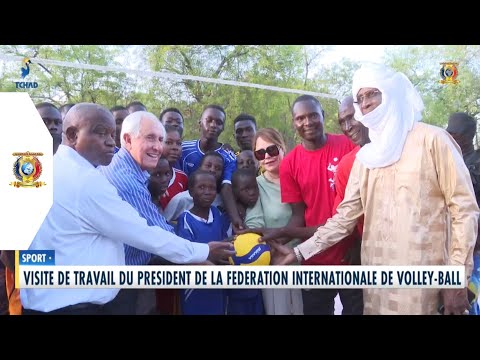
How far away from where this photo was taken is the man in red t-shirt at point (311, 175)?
519 cm

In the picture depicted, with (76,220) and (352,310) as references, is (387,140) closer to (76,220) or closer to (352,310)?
(352,310)

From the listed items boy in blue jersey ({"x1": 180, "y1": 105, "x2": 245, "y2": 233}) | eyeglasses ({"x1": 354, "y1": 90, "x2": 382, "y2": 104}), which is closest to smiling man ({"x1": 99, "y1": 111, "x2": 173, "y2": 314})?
boy in blue jersey ({"x1": 180, "y1": 105, "x2": 245, "y2": 233})

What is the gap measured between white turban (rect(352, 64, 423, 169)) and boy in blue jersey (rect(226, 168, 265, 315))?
0.81 meters

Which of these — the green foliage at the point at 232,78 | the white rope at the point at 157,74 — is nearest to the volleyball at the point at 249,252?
the green foliage at the point at 232,78

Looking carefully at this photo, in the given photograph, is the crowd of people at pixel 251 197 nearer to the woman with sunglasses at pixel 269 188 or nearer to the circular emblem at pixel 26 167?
the woman with sunglasses at pixel 269 188

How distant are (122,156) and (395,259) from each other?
2097mm

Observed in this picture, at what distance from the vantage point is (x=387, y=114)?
201 inches

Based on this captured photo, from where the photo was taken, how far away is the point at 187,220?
17.0ft

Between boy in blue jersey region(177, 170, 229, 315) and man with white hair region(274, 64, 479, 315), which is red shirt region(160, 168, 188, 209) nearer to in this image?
boy in blue jersey region(177, 170, 229, 315)

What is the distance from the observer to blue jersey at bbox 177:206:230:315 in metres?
5.18

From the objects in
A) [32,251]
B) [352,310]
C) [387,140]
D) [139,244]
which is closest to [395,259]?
[352,310]

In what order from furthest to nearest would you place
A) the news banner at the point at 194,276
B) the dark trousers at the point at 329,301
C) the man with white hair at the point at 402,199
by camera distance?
the dark trousers at the point at 329,301, the news banner at the point at 194,276, the man with white hair at the point at 402,199

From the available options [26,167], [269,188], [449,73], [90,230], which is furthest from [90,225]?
[449,73]

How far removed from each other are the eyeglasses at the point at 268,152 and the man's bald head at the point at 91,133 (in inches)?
41.4
